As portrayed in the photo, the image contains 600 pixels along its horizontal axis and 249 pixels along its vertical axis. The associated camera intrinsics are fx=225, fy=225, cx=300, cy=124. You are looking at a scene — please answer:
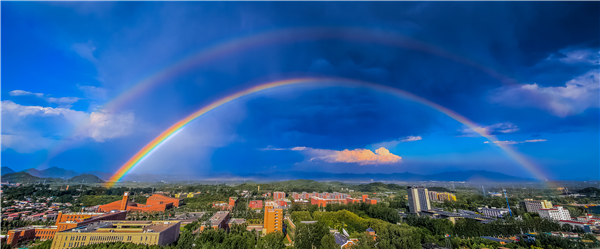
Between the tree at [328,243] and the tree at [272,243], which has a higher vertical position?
the tree at [272,243]

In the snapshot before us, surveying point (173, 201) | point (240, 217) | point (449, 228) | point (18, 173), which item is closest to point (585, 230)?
point (449, 228)

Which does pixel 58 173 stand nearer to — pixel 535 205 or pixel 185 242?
pixel 185 242

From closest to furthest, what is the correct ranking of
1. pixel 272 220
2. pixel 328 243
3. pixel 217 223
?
1. pixel 328 243
2. pixel 217 223
3. pixel 272 220

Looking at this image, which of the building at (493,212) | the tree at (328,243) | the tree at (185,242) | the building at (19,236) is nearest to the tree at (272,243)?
the tree at (328,243)

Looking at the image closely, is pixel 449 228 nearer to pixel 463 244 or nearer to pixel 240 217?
pixel 463 244

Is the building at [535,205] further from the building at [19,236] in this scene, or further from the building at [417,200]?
the building at [19,236]

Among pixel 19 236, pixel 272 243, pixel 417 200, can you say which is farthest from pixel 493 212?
pixel 19 236

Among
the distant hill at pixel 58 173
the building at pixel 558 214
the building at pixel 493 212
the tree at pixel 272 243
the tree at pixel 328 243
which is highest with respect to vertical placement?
the distant hill at pixel 58 173

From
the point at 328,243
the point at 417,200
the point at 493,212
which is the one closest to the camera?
the point at 328,243

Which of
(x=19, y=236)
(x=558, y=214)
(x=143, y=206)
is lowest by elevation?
(x=143, y=206)
